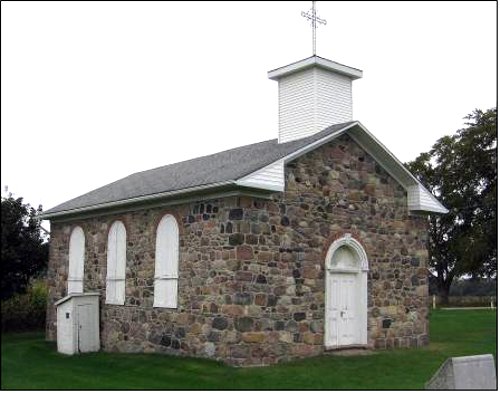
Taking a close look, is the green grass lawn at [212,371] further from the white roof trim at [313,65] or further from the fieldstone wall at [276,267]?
the white roof trim at [313,65]

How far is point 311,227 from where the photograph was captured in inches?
631

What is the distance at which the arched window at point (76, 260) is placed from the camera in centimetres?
2038

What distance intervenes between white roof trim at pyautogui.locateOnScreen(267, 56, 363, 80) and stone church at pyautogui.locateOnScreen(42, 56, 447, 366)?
4 cm

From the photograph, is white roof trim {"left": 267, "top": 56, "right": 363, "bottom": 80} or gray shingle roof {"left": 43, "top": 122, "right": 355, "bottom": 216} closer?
gray shingle roof {"left": 43, "top": 122, "right": 355, "bottom": 216}

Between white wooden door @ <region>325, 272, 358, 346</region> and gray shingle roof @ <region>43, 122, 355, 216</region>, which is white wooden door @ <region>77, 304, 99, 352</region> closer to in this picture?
gray shingle roof @ <region>43, 122, 355, 216</region>

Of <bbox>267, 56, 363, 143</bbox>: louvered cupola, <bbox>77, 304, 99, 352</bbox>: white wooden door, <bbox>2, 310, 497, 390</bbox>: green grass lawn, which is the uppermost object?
<bbox>267, 56, 363, 143</bbox>: louvered cupola

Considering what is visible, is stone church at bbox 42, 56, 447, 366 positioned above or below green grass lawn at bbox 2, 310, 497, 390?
above

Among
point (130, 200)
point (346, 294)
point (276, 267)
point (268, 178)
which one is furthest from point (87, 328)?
point (268, 178)

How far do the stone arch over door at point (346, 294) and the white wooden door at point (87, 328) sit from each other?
6.52 meters

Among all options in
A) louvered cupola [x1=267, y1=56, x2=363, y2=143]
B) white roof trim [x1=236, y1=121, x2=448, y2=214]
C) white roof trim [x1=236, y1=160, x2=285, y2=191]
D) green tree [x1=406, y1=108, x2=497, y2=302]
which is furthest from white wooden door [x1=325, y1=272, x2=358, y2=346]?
green tree [x1=406, y1=108, x2=497, y2=302]

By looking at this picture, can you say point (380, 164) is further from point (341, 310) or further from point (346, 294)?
point (341, 310)

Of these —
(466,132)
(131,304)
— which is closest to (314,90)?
(131,304)

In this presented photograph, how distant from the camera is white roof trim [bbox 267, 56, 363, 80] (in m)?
18.2

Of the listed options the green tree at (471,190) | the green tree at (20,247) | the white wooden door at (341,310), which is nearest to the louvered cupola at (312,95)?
the white wooden door at (341,310)
